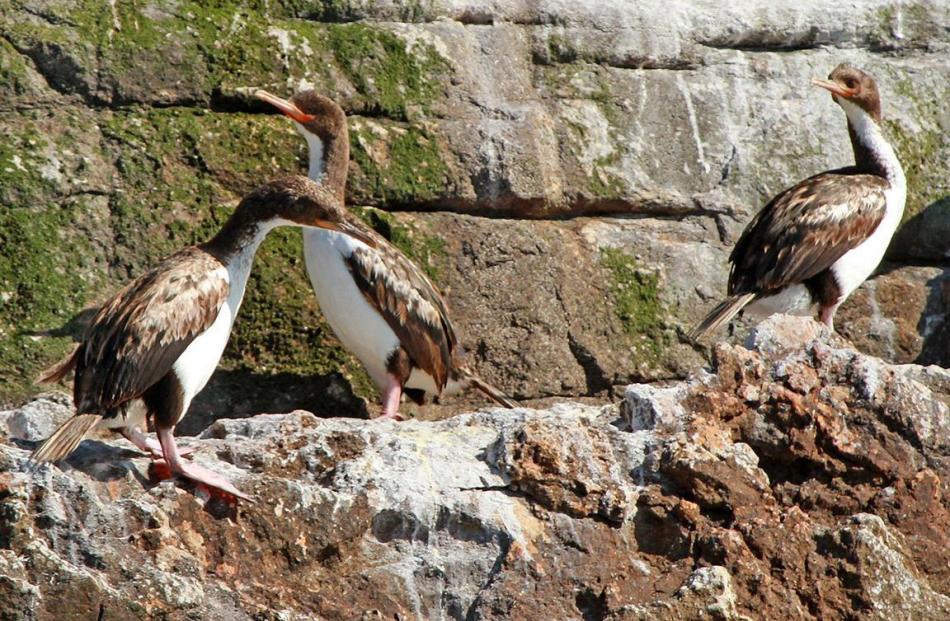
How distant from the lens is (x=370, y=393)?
31.8 feet

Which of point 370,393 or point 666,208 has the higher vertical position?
point 666,208

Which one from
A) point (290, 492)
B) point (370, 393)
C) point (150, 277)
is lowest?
point (370, 393)

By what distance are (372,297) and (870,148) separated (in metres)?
3.11

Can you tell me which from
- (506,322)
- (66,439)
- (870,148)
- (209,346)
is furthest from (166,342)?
(870,148)

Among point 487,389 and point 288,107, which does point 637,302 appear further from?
point 288,107

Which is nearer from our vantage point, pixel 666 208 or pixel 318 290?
pixel 318 290

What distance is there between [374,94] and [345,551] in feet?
13.3

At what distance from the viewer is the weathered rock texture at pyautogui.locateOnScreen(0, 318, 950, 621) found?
6129 mm

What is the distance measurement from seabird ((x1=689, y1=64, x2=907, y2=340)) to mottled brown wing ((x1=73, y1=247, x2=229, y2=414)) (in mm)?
3024

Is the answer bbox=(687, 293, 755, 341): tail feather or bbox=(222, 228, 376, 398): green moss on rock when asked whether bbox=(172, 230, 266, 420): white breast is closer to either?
bbox=(222, 228, 376, 398): green moss on rock

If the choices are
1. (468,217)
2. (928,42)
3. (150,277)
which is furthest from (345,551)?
(928,42)

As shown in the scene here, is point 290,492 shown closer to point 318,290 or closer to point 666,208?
point 318,290

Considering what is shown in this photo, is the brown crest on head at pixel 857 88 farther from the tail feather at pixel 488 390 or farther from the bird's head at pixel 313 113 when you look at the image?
the bird's head at pixel 313 113

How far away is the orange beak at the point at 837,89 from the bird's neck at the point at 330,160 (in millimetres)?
2745
